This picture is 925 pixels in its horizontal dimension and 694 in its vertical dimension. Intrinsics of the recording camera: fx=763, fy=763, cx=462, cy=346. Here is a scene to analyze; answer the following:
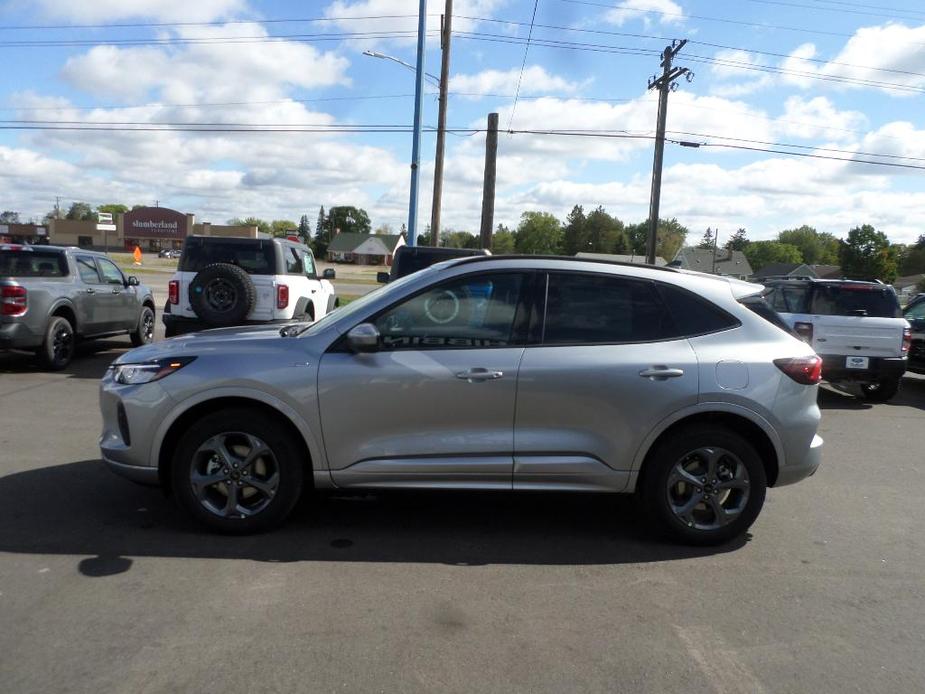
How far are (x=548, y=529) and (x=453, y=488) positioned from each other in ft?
2.78

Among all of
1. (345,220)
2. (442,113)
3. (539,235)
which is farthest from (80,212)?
(442,113)

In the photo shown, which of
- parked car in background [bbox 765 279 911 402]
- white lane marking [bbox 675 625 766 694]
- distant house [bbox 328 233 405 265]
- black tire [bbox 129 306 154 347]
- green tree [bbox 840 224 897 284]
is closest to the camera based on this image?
white lane marking [bbox 675 625 766 694]

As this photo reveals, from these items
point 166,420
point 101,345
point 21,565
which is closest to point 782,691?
point 166,420

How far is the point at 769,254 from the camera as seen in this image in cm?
13938

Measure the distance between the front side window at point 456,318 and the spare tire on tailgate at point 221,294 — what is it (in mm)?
5971

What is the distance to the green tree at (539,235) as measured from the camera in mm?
86250

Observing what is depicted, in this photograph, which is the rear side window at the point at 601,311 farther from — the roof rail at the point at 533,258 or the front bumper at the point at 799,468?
the front bumper at the point at 799,468

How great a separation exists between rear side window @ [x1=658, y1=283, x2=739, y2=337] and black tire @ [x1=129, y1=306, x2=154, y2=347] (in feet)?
35.5

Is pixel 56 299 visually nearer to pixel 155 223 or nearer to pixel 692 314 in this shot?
pixel 692 314

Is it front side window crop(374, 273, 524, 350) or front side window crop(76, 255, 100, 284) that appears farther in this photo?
front side window crop(76, 255, 100, 284)

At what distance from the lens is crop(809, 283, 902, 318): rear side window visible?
1055cm

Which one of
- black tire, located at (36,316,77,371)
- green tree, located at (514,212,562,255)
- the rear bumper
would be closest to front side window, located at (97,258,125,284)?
black tire, located at (36,316,77,371)

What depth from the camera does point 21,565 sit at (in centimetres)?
419

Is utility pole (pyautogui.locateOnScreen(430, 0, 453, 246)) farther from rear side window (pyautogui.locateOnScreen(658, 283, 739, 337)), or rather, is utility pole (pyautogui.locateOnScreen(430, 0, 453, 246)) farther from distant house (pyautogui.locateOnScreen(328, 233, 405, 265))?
distant house (pyautogui.locateOnScreen(328, 233, 405, 265))
